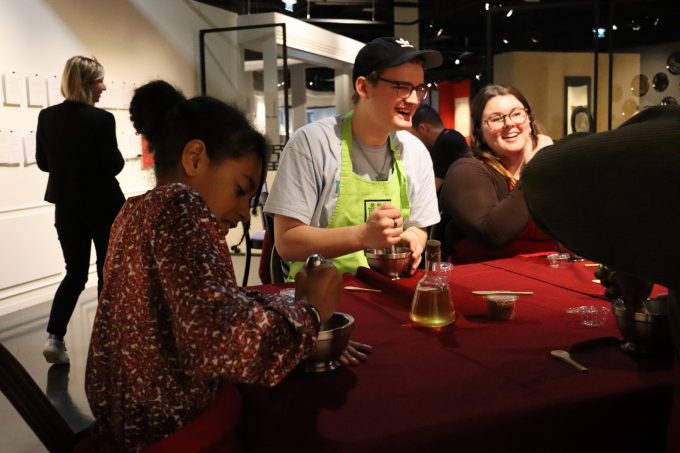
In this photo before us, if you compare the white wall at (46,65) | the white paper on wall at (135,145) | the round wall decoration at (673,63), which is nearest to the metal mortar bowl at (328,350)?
the white wall at (46,65)

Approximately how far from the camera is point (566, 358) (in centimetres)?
131

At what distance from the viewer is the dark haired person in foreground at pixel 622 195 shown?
624mm

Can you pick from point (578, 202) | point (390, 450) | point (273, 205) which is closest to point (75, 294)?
point (273, 205)

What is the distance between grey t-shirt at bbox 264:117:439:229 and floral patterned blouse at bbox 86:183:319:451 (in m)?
1.11

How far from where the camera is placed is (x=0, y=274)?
17.3 ft

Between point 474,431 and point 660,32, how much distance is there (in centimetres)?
1197

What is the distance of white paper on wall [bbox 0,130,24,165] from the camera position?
5.32 meters

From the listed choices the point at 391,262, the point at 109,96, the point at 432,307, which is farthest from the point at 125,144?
the point at 432,307

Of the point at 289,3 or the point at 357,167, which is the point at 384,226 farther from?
the point at 289,3

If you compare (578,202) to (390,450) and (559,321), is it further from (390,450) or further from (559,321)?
(559,321)

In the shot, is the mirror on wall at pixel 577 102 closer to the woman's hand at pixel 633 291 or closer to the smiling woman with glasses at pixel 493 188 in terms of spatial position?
the smiling woman with glasses at pixel 493 188

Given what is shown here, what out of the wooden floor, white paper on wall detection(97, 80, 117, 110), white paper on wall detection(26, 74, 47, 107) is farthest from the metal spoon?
white paper on wall detection(97, 80, 117, 110)

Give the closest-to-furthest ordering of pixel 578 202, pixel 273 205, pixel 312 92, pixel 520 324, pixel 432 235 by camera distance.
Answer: pixel 578 202 < pixel 520 324 < pixel 273 205 < pixel 432 235 < pixel 312 92

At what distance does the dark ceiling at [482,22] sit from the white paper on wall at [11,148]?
12.4 feet
